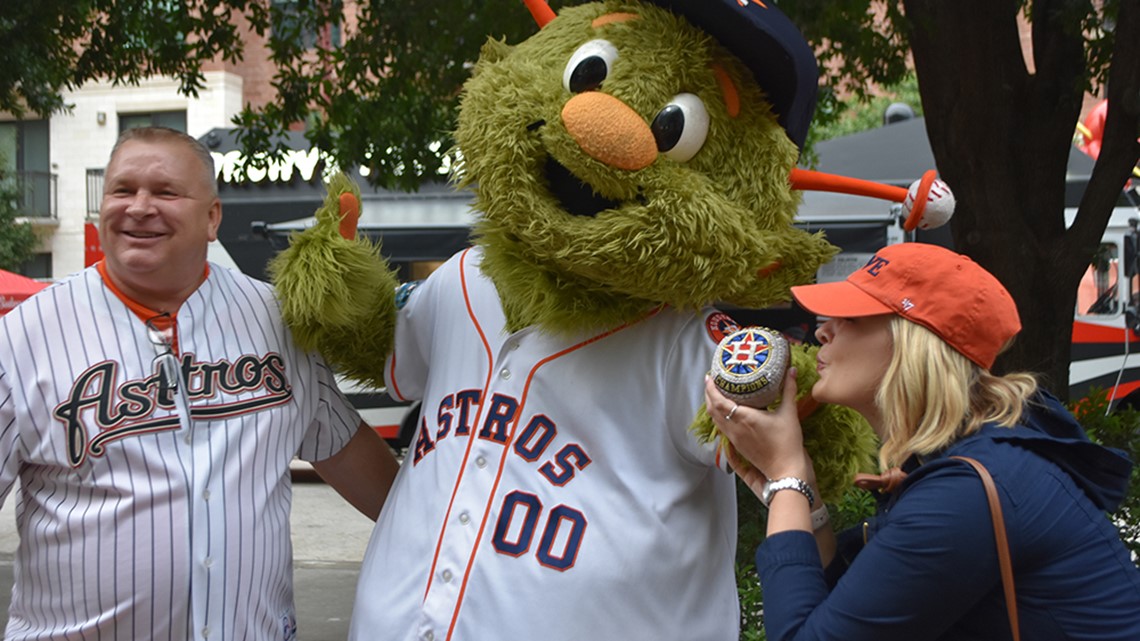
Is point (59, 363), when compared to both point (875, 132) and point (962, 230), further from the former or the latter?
point (875, 132)

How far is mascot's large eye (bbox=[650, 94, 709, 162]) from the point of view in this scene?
8.37 feet

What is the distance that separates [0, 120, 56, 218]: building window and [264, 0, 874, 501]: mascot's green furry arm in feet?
76.2

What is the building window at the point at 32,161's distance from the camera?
23547 mm

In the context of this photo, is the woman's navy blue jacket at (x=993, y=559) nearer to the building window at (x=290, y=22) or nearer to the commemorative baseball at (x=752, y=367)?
the commemorative baseball at (x=752, y=367)

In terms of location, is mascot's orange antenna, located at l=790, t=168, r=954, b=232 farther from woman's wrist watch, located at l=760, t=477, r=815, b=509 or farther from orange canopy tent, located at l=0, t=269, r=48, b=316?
orange canopy tent, located at l=0, t=269, r=48, b=316

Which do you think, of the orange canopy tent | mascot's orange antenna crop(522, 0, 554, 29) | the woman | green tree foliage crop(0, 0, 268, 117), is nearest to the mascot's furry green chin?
mascot's orange antenna crop(522, 0, 554, 29)

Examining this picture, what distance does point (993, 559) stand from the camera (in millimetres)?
1847

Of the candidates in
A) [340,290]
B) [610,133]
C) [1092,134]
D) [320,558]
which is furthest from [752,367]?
[1092,134]

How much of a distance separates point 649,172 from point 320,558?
6305 mm

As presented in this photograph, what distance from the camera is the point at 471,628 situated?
2.58 m

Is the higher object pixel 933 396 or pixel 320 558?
pixel 933 396

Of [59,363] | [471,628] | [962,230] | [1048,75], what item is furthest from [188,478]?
[1048,75]

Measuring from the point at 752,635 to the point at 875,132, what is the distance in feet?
30.9

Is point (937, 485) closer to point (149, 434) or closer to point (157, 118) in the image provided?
point (149, 434)
